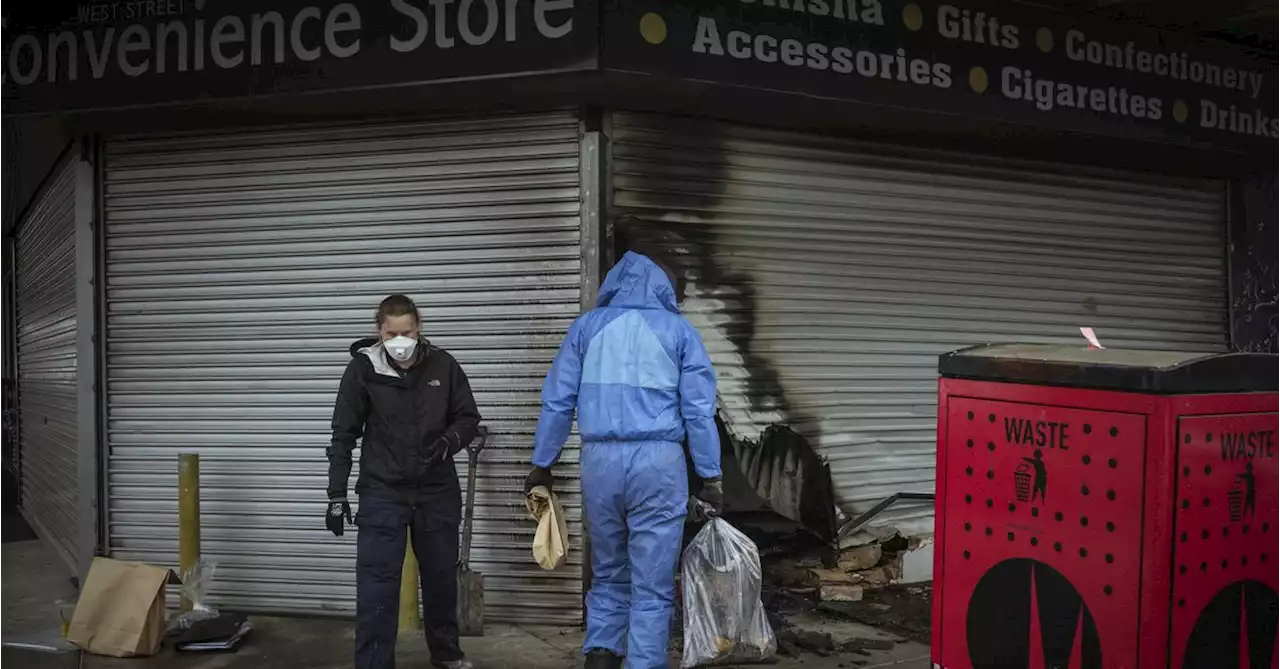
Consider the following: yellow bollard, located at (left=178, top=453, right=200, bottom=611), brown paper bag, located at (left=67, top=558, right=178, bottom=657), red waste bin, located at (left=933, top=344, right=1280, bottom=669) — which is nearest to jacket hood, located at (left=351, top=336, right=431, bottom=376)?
brown paper bag, located at (left=67, top=558, right=178, bottom=657)

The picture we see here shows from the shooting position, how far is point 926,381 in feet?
23.2

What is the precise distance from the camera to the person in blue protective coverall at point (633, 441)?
4.45 meters

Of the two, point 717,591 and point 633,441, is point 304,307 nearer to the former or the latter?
point 633,441

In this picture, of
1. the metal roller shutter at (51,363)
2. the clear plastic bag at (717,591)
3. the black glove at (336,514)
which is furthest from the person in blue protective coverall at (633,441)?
the metal roller shutter at (51,363)

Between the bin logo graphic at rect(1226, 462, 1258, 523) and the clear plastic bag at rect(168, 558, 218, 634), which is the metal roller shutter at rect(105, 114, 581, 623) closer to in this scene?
the clear plastic bag at rect(168, 558, 218, 634)

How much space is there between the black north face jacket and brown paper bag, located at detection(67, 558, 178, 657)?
4.60 ft

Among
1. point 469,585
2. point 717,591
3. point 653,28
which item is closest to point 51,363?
point 469,585

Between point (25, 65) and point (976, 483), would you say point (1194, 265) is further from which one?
point (25, 65)

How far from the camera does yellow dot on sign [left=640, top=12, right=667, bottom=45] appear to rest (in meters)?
5.25

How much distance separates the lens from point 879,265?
6816mm

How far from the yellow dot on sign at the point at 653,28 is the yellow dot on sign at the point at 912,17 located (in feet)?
5.35

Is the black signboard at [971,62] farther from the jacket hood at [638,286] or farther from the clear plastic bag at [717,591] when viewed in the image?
the clear plastic bag at [717,591]

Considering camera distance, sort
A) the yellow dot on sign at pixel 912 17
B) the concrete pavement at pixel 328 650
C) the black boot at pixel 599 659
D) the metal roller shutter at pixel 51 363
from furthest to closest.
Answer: the metal roller shutter at pixel 51 363 → the yellow dot on sign at pixel 912 17 → the concrete pavement at pixel 328 650 → the black boot at pixel 599 659

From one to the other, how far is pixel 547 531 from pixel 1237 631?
2.83 metres
